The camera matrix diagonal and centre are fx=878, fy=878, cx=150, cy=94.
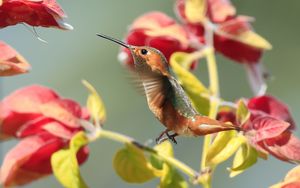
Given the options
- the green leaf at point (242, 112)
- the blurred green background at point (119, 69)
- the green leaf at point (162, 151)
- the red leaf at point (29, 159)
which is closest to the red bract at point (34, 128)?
the red leaf at point (29, 159)

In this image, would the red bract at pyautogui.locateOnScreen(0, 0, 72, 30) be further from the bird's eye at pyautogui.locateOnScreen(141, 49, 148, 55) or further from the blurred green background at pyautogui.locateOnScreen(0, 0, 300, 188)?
the blurred green background at pyautogui.locateOnScreen(0, 0, 300, 188)

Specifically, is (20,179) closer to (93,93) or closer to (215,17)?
(93,93)

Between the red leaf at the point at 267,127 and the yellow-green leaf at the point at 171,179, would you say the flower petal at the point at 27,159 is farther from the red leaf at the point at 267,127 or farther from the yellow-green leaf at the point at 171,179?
the red leaf at the point at 267,127

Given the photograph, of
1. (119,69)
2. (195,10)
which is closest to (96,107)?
(195,10)

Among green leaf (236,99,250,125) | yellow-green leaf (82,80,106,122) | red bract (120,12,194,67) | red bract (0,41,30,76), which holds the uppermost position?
red bract (0,41,30,76)

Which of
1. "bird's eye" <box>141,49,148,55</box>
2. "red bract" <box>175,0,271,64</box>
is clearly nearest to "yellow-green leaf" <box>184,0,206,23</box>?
"red bract" <box>175,0,271,64</box>

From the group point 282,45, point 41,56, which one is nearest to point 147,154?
point 41,56
